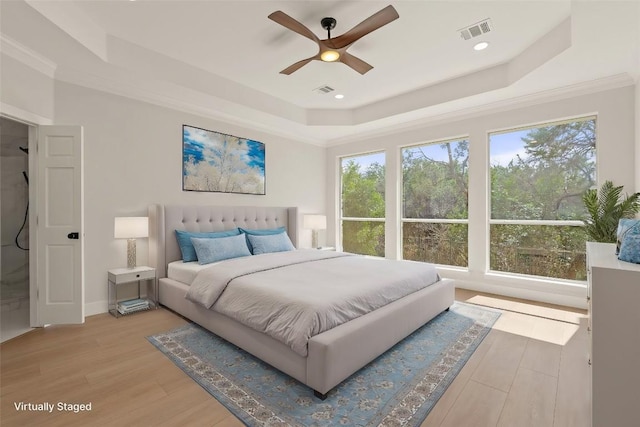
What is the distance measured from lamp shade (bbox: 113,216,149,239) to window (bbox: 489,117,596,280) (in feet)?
15.6

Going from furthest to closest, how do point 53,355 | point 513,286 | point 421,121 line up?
point 421,121 → point 513,286 → point 53,355

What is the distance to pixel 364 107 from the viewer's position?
502cm

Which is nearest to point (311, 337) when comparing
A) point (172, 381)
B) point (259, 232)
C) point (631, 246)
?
point (172, 381)

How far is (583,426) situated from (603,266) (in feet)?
3.37

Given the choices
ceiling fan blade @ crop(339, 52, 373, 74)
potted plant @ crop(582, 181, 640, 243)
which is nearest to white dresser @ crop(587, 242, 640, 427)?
potted plant @ crop(582, 181, 640, 243)

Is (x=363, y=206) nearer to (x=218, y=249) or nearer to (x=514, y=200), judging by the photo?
(x=514, y=200)

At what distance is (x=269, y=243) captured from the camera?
4332mm

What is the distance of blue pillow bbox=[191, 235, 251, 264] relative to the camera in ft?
11.9

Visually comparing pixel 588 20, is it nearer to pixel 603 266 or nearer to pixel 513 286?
pixel 603 266

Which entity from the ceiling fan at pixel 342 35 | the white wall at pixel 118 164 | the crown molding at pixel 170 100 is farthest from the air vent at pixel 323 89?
the white wall at pixel 118 164

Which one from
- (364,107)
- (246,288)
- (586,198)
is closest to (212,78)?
(364,107)

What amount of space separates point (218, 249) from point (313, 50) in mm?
2585

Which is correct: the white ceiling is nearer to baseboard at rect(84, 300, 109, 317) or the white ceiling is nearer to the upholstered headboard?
the upholstered headboard

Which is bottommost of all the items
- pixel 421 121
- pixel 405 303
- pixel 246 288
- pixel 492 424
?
pixel 492 424
